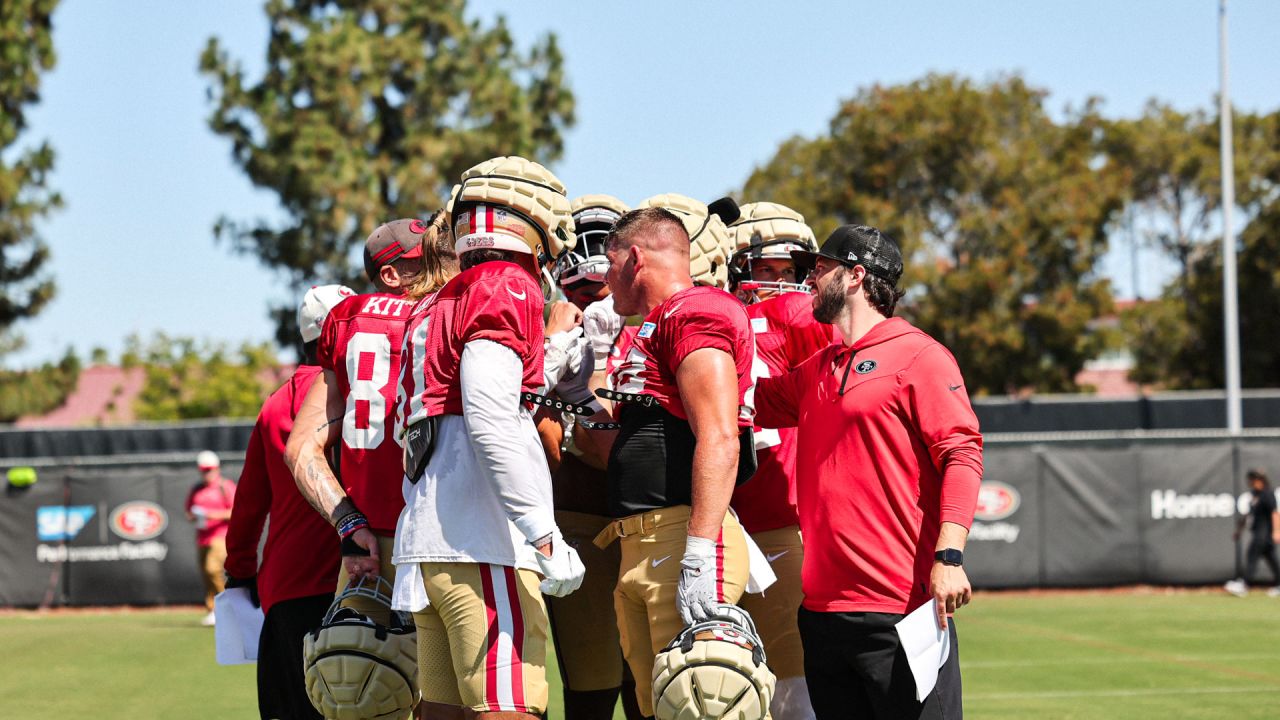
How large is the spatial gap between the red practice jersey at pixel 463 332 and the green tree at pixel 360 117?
27696 mm

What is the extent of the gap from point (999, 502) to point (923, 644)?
16.3 m

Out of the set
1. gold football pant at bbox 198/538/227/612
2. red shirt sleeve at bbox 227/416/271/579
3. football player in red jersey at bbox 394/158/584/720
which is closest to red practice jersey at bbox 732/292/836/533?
football player in red jersey at bbox 394/158/584/720

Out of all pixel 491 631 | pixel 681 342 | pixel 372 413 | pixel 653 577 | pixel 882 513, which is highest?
pixel 681 342

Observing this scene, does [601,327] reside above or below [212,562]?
above

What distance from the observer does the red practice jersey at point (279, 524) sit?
570cm

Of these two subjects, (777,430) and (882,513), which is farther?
(777,430)

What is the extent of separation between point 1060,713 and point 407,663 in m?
5.70

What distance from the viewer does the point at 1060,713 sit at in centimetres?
915

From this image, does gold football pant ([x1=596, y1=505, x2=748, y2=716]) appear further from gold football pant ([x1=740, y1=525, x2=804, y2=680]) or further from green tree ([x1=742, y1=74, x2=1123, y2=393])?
green tree ([x1=742, y1=74, x2=1123, y2=393])

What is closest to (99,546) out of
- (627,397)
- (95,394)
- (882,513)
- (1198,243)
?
(627,397)

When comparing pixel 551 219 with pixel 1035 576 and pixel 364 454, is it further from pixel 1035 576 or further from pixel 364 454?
pixel 1035 576

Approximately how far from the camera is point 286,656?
575cm

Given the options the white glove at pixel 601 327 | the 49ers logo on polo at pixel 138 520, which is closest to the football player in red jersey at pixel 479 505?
the white glove at pixel 601 327

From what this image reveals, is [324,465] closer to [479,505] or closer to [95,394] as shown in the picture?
[479,505]
